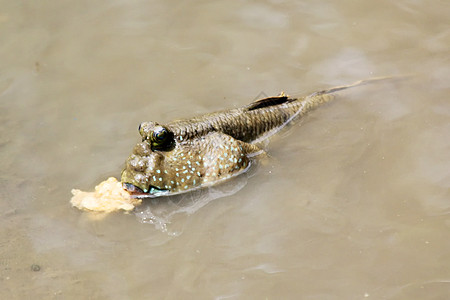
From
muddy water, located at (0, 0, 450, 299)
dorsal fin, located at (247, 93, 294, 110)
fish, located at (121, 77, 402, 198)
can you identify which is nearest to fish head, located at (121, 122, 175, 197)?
fish, located at (121, 77, 402, 198)

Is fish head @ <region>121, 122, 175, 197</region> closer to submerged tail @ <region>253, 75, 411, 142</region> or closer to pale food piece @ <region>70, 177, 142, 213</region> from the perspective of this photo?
pale food piece @ <region>70, 177, 142, 213</region>

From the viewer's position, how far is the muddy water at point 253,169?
10.8 feet

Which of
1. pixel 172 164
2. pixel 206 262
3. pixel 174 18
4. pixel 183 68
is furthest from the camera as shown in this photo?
pixel 174 18

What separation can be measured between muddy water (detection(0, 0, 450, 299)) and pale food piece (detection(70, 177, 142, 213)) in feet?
0.25

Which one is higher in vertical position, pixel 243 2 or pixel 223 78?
pixel 243 2

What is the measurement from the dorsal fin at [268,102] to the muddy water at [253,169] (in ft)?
0.85

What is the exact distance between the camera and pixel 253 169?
12.9ft

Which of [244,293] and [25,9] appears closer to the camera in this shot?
[244,293]

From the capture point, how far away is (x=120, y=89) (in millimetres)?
4664

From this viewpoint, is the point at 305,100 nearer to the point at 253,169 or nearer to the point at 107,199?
the point at 253,169

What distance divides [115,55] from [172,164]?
1899 mm

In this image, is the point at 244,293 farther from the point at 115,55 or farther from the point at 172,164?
the point at 115,55

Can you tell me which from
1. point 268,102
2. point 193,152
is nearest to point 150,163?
point 193,152

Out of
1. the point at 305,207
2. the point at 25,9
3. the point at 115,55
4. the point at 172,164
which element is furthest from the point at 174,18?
the point at 305,207
